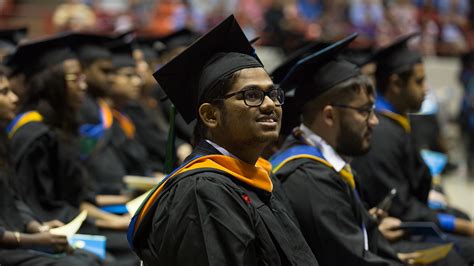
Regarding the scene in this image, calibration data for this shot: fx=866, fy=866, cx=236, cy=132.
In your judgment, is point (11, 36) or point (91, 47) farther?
point (11, 36)

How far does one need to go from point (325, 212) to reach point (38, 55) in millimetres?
2648

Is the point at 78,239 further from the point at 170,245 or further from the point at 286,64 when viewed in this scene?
the point at 170,245

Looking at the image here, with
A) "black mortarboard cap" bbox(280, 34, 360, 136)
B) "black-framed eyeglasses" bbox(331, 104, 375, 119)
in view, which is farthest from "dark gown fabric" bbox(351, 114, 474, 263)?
"black mortarboard cap" bbox(280, 34, 360, 136)

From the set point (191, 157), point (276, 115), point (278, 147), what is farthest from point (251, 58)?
point (278, 147)

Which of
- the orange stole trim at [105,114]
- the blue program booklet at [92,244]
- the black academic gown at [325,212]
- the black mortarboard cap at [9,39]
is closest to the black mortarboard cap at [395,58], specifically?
the black academic gown at [325,212]

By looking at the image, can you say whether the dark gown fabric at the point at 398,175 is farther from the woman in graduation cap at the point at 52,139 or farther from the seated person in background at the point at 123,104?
the seated person in background at the point at 123,104

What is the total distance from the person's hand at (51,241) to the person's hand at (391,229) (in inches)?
72.8

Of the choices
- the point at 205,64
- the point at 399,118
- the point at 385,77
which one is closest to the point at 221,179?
the point at 205,64

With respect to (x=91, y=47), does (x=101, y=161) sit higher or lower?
lower

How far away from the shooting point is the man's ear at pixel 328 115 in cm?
445

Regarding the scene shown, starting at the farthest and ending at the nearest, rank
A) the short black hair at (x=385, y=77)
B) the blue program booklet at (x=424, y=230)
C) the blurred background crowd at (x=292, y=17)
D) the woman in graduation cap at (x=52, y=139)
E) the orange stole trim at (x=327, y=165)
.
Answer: the blurred background crowd at (x=292, y=17), the short black hair at (x=385, y=77), the woman in graduation cap at (x=52, y=139), the blue program booklet at (x=424, y=230), the orange stole trim at (x=327, y=165)

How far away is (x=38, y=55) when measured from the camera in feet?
19.1

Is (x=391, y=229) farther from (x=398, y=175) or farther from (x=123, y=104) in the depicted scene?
(x=123, y=104)

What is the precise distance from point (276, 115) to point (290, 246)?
51 cm
